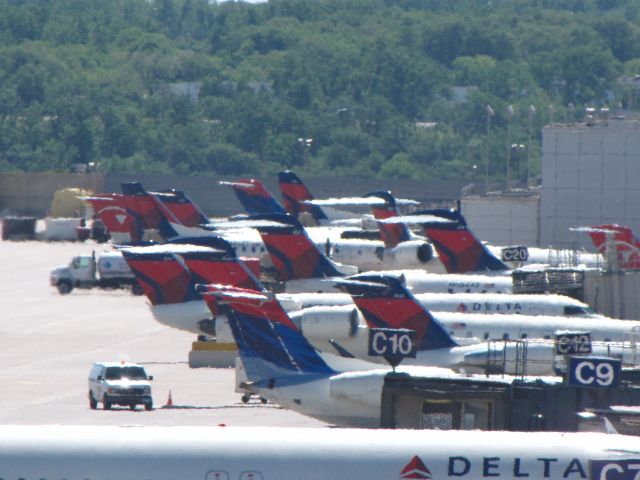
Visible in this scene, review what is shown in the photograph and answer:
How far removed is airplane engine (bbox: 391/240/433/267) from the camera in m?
69.3

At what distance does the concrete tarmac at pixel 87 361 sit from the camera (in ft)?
147

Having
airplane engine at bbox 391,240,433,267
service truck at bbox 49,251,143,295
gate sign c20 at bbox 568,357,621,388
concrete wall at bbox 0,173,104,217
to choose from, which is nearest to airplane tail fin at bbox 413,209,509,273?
airplane engine at bbox 391,240,433,267

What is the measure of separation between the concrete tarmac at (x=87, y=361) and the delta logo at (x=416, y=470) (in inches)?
756

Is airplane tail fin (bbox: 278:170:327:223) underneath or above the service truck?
above

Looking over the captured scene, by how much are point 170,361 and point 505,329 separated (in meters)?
14.8

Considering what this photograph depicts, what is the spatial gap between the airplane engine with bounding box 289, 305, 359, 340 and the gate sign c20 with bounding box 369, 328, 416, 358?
340 inches

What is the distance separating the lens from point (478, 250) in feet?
217

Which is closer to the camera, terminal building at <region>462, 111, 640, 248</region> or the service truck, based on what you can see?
terminal building at <region>462, 111, 640, 248</region>

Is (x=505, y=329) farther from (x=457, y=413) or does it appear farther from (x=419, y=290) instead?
(x=457, y=413)

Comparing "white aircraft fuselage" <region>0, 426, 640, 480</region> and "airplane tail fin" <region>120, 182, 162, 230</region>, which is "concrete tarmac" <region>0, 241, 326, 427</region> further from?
"white aircraft fuselage" <region>0, 426, 640, 480</region>

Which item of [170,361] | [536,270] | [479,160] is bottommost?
[170,361]

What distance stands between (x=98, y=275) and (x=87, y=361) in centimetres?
2536

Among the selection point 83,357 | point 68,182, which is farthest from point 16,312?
point 68,182

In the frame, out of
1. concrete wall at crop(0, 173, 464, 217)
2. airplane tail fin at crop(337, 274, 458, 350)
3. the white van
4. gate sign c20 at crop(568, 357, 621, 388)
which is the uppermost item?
concrete wall at crop(0, 173, 464, 217)
